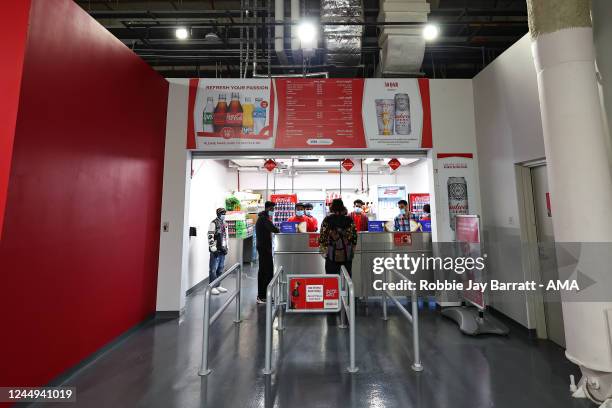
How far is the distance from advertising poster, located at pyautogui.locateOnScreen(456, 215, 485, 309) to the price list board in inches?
80.2

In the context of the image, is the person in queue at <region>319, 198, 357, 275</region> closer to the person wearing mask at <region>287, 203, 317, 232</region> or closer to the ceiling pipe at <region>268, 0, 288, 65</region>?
the person wearing mask at <region>287, 203, 317, 232</region>

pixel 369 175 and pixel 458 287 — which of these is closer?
pixel 458 287

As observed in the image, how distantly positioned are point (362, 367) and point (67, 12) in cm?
489

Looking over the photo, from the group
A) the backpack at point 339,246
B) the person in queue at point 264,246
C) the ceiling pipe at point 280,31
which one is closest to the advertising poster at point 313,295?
the backpack at point 339,246

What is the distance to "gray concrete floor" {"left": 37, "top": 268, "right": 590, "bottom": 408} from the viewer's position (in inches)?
88.9

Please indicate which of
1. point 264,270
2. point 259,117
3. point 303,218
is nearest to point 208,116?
point 259,117

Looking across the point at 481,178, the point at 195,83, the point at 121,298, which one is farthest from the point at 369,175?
the point at 121,298

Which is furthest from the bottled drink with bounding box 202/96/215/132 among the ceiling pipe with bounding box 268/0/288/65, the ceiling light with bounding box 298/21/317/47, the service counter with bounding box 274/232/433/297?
the service counter with bounding box 274/232/433/297

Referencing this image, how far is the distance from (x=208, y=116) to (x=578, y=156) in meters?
4.80

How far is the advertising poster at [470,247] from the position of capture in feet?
11.7

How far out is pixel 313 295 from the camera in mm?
2961

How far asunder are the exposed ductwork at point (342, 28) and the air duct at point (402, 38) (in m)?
0.44

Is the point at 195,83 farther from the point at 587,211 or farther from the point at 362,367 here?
the point at 587,211

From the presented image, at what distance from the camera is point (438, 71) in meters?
5.67
